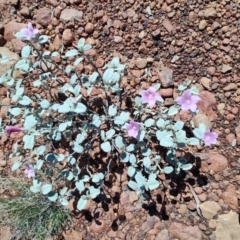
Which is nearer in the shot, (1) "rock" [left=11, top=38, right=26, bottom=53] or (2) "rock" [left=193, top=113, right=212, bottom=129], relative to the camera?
(2) "rock" [left=193, top=113, right=212, bottom=129]

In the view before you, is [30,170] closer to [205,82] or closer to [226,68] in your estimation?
[205,82]

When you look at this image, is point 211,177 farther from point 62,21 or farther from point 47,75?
point 62,21

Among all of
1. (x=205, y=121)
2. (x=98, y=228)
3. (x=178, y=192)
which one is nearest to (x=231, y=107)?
(x=205, y=121)

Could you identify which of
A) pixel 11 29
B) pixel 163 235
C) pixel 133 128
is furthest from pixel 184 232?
pixel 11 29

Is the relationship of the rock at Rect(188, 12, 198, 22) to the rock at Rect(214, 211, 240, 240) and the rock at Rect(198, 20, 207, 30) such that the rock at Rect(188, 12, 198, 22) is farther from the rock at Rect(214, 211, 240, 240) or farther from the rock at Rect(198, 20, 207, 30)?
the rock at Rect(214, 211, 240, 240)

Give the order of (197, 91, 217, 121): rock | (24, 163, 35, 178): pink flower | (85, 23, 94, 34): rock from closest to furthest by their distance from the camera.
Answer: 1. (24, 163, 35, 178): pink flower
2. (197, 91, 217, 121): rock
3. (85, 23, 94, 34): rock

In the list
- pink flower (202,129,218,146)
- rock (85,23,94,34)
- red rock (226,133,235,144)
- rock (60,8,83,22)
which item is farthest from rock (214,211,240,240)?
rock (60,8,83,22)
